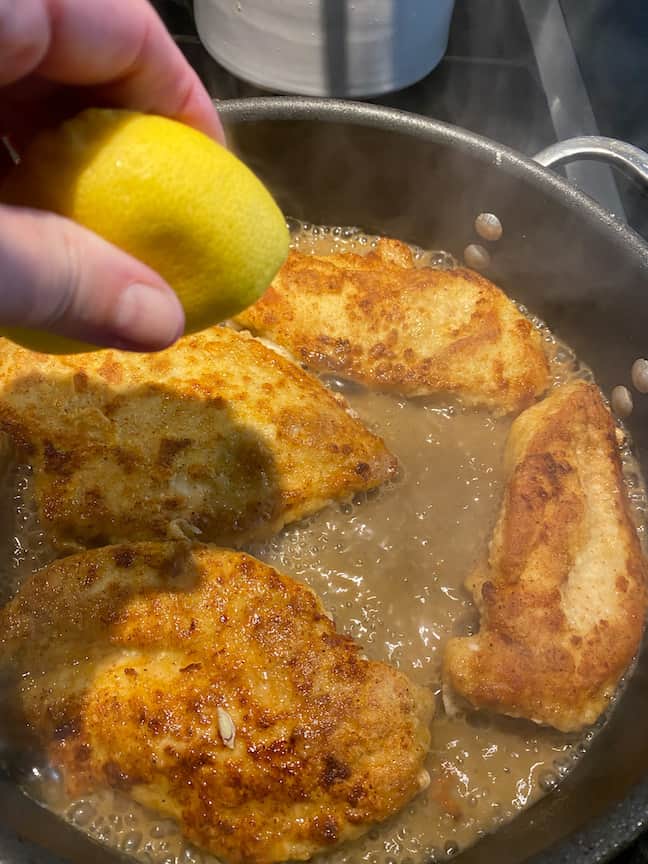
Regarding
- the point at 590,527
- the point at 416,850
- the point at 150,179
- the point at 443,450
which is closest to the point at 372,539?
the point at 443,450

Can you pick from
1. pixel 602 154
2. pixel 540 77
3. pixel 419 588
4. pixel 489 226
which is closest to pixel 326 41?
pixel 489 226

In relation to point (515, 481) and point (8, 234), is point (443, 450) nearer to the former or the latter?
point (515, 481)

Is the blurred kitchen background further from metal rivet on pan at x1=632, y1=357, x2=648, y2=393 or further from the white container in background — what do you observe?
metal rivet on pan at x1=632, y1=357, x2=648, y2=393

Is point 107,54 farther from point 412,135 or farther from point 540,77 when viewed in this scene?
point 540,77

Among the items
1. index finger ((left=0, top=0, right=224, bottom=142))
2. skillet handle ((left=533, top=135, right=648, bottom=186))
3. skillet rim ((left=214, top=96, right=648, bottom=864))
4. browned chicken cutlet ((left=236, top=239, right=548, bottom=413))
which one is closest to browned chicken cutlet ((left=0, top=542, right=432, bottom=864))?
browned chicken cutlet ((left=236, top=239, right=548, bottom=413))

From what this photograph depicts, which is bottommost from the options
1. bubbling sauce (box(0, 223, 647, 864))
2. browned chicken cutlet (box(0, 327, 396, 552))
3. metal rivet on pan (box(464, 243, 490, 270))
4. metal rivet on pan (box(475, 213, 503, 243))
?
bubbling sauce (box(0, 223, 647, 864))

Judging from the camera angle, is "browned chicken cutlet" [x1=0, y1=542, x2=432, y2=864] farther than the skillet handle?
No

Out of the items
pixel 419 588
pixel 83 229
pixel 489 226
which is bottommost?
pixel 419 588
